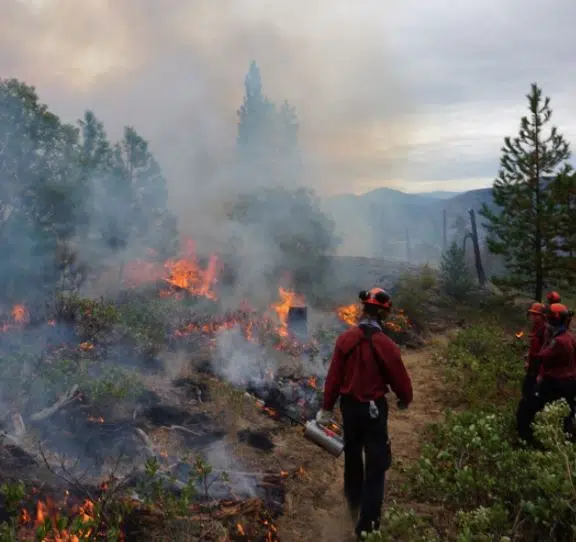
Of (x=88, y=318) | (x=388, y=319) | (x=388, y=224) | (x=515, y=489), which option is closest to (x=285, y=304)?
(x=388, y=319)

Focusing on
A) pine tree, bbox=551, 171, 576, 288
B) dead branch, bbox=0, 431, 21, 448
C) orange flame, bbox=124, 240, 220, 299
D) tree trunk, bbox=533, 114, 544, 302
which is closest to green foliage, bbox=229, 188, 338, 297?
orange flame, bbox=124, 240, 220, 299

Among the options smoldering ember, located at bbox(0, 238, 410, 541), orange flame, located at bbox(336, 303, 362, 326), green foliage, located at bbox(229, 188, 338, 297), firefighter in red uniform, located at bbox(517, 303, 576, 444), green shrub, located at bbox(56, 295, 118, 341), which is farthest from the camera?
green foliage, located at bbox(229, 188, 338, 297)

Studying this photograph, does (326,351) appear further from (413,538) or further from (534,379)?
(413,538)

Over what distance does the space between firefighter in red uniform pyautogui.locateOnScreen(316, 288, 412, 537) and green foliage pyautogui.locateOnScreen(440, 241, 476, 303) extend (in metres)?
20.8

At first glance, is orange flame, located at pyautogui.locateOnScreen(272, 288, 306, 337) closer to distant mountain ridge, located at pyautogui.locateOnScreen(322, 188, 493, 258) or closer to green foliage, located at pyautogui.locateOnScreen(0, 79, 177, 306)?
green foliage, located at pyautogui.locateOnScreen(0, 79, 177, 306)

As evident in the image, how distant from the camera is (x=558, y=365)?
19.8 feet

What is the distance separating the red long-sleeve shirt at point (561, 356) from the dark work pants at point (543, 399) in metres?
0.09

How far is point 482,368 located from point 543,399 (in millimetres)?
5234

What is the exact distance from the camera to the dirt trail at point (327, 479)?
16.6 ft

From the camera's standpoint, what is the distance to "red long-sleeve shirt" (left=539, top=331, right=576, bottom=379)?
5984mm

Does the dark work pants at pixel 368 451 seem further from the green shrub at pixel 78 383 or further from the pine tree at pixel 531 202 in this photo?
the pine tree at pixel 531 202

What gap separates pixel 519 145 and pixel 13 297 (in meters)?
19.8

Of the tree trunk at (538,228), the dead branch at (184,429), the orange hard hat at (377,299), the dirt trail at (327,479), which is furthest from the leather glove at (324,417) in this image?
the tree trunk at (538,228)

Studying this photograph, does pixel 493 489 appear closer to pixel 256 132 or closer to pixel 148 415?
pixel 148 415
